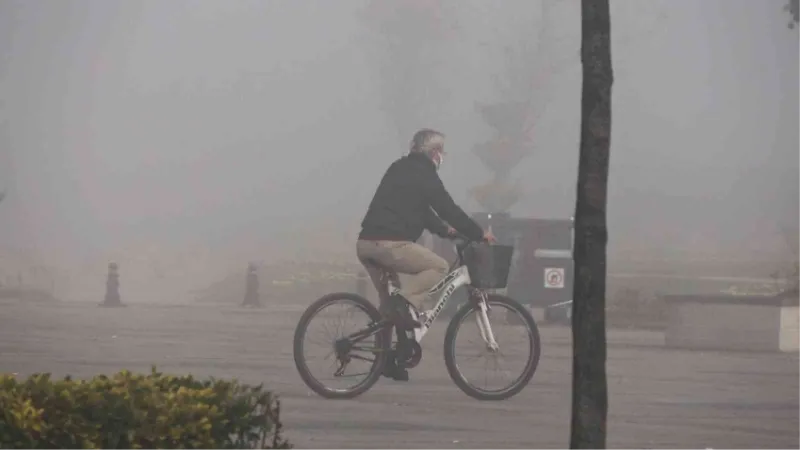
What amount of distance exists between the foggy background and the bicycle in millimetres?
863

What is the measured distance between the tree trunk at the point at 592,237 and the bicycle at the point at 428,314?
146 inches

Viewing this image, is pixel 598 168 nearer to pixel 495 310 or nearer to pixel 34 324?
pixel 495 310

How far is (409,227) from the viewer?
34.8 ft

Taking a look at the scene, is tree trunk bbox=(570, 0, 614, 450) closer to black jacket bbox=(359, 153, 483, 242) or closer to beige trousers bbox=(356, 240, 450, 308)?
beige trousers bbox=(356, 240, 450, 308)

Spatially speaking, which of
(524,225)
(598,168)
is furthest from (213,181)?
(598,168)

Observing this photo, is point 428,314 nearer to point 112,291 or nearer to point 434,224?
point 434,224

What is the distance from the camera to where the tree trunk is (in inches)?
257

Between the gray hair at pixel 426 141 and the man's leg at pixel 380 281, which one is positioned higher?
the gray hair at pixel 426 141

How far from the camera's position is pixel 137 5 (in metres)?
11.3

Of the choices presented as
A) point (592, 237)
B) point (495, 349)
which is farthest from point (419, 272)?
point (592, 237)

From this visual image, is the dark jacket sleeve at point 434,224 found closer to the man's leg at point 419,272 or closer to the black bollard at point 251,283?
the man's leg at point 419,272

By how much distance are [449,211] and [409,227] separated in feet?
0.99

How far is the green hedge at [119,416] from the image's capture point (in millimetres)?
5520

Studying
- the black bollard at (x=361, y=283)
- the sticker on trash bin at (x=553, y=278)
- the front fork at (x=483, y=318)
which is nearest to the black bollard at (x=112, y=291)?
the black bollard at (x=361, y=283)
